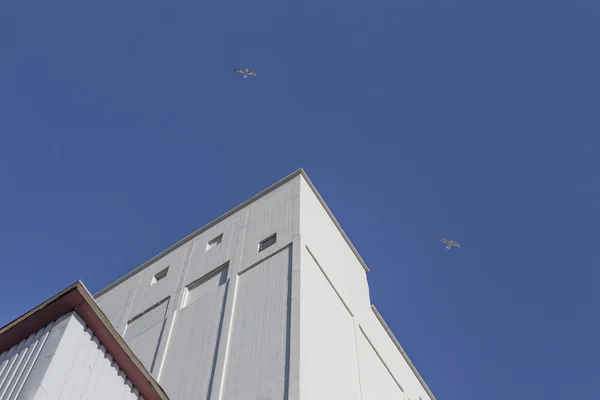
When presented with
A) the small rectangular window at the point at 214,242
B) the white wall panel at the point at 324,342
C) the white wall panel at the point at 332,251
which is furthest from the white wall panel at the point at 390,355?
the small rectangular window at the point at 214,242

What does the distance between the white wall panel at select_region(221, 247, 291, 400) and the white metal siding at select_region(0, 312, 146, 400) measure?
180 inches

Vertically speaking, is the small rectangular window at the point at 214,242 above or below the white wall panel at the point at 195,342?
above

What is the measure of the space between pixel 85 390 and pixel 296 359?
20.1ft

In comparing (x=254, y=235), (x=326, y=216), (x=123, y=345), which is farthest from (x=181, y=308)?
(x=123, y=345)

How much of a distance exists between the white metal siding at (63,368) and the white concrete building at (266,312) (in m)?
4.85

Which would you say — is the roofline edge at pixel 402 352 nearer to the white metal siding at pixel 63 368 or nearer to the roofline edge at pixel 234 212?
the roofline edge at pixel 234 212

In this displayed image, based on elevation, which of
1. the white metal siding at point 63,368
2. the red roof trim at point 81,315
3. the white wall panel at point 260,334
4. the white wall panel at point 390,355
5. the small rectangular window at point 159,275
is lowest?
the white metal siding at point 63,368

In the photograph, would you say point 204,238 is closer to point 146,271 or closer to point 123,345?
point 146,271

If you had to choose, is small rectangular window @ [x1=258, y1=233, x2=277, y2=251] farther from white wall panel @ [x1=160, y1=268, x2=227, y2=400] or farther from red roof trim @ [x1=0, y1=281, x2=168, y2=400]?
red roof trim @ [x1=0, y1=281, x2=168, y2=400]

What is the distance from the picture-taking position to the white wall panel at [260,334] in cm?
1536

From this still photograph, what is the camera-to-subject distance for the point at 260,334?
1694cm

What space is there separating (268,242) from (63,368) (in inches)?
450

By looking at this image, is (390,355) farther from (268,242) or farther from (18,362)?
(18,362)

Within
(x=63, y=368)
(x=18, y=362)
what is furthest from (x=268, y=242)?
(x=63, y=368)
